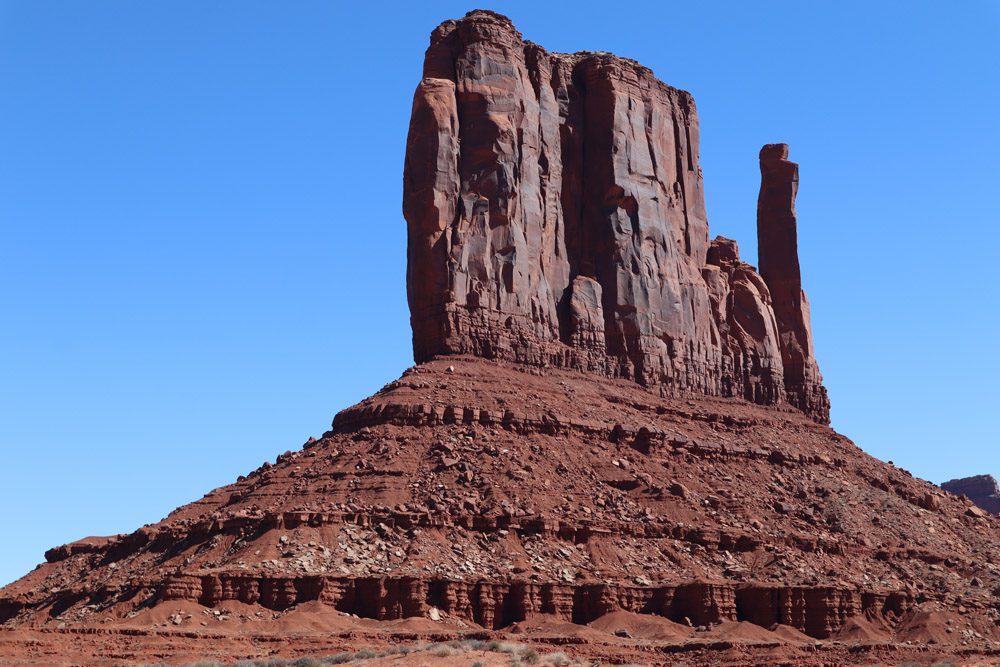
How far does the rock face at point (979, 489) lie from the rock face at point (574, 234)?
188 ft

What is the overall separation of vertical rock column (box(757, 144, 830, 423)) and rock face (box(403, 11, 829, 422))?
0.22 meters

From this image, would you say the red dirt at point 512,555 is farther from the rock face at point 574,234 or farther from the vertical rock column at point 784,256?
the vertical rock column at point 784,256

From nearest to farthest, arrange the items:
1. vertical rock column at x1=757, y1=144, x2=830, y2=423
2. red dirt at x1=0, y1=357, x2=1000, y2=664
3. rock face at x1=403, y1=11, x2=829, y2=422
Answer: red dirt at x1=0, y1=357, x2=1000, y2=664 → rock face at x1=403, y1=11, x2=829, y2=422 → vertical rock column at x1=757, y1=144, x2=830, y2=423

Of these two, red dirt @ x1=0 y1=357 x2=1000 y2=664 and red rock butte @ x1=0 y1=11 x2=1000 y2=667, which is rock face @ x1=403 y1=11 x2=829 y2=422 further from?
red dirt @ x1=0 y1=357 x2=1000 y2=664

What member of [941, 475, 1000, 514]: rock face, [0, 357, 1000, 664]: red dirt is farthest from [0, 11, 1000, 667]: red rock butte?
[941, 475, 1000, 514]: rock face

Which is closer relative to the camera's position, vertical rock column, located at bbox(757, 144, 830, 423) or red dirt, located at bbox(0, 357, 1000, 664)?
red dirt, located at bbox(0, 357, 1000, 664)

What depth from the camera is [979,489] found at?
502 feet

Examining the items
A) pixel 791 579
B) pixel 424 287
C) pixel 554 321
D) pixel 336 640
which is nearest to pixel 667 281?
pixel 554 321

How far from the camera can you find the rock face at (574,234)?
8044cm

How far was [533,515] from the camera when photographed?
69.1 metres

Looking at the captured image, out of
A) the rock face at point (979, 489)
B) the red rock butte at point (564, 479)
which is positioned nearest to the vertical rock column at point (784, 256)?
the red rock butte at point (564, 479)

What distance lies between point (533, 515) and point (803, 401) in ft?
101

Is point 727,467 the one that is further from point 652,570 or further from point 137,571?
point 137,571

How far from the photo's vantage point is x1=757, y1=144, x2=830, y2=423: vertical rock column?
98.9 m
